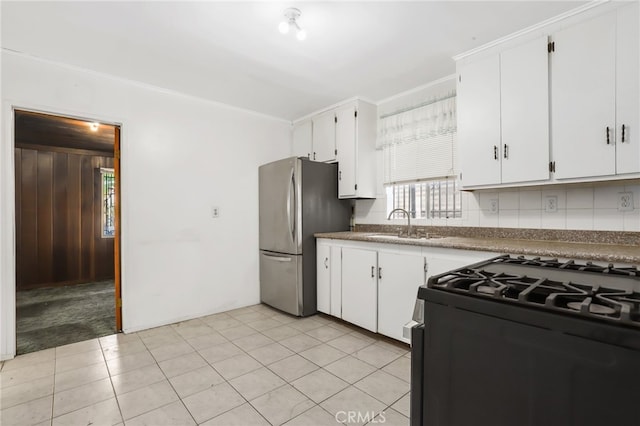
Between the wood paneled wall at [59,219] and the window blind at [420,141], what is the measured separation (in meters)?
4.98

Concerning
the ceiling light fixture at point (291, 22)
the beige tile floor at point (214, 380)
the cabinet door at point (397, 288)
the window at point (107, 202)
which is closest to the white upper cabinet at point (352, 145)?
the cabinet door at point (397, 288)

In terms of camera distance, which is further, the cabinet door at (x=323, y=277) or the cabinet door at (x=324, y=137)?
the cabinet door at (x=324, y=137)

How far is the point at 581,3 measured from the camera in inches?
72.7

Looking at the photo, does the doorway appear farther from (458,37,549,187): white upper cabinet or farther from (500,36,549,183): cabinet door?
(500,36,549,183): cabinet door

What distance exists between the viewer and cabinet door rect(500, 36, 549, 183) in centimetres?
204

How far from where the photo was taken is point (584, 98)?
1.89 metres

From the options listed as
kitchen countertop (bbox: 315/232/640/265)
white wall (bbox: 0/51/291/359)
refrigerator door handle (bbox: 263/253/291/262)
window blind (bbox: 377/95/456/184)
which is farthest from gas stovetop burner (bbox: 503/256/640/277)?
white wall (bbox: 0/51/291/359)

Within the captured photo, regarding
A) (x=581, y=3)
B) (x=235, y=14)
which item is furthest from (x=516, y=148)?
(x=235, y=14)

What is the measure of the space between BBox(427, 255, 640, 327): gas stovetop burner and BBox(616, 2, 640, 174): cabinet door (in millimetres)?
1123

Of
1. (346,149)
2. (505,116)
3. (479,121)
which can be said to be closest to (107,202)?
(346,149)

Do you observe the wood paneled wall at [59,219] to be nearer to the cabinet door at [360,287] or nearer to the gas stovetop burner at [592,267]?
the cabinet door at [360,287]

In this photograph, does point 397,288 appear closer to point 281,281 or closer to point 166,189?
point 281,281

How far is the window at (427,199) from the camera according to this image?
2906 mm

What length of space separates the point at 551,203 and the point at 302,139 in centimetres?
284
